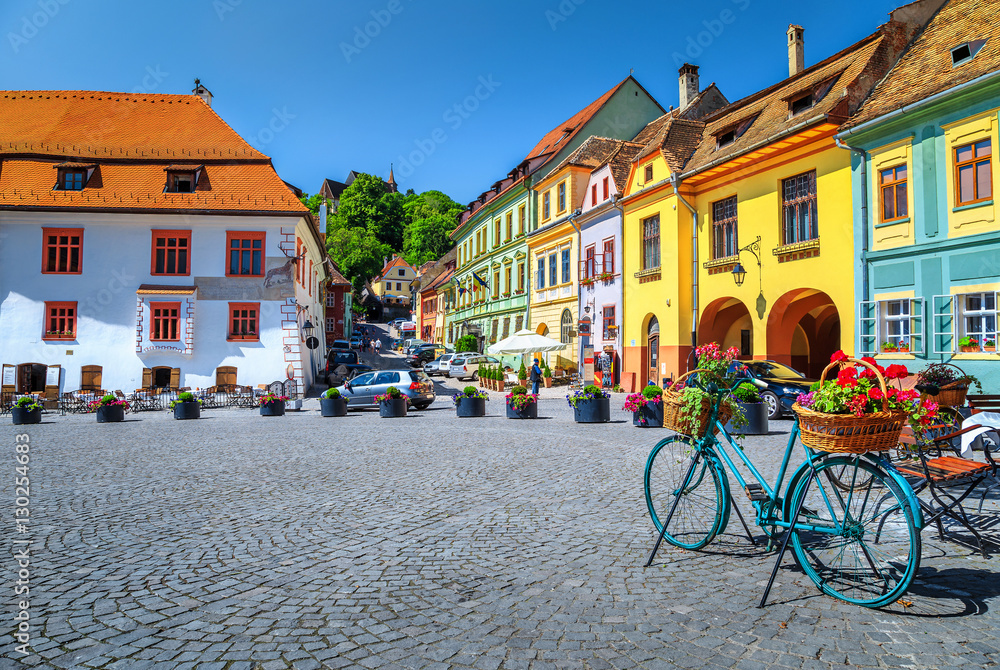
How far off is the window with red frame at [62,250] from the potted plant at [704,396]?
1171 inches

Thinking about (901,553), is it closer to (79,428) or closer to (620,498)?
(620,498)

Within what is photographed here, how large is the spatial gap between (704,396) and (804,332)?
2123 cm

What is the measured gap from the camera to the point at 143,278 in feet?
90.6

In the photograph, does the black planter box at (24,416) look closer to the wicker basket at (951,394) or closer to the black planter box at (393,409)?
the black planter box at (393,409)

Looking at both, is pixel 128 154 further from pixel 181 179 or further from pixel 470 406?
pixel 470 406

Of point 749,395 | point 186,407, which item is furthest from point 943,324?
point 186,407

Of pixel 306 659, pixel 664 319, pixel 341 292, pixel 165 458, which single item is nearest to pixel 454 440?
pixel 165 458


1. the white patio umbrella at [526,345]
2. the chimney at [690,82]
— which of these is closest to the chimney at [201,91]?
the white patio umbrella at [526,345]

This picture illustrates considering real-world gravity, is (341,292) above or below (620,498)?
above

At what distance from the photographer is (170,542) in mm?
5590

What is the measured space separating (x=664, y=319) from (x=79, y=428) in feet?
63.5

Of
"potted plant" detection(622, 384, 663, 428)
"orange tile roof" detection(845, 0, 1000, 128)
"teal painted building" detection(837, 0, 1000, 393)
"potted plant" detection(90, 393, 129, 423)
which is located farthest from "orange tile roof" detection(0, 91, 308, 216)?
"orange tile roof" detection(845, 0, 1000, 128)

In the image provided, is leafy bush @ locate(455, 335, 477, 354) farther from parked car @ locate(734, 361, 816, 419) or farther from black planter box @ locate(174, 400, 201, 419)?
parked car @ locate(734, 361, 816, 419)

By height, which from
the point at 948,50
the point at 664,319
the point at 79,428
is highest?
the point at 948,50
